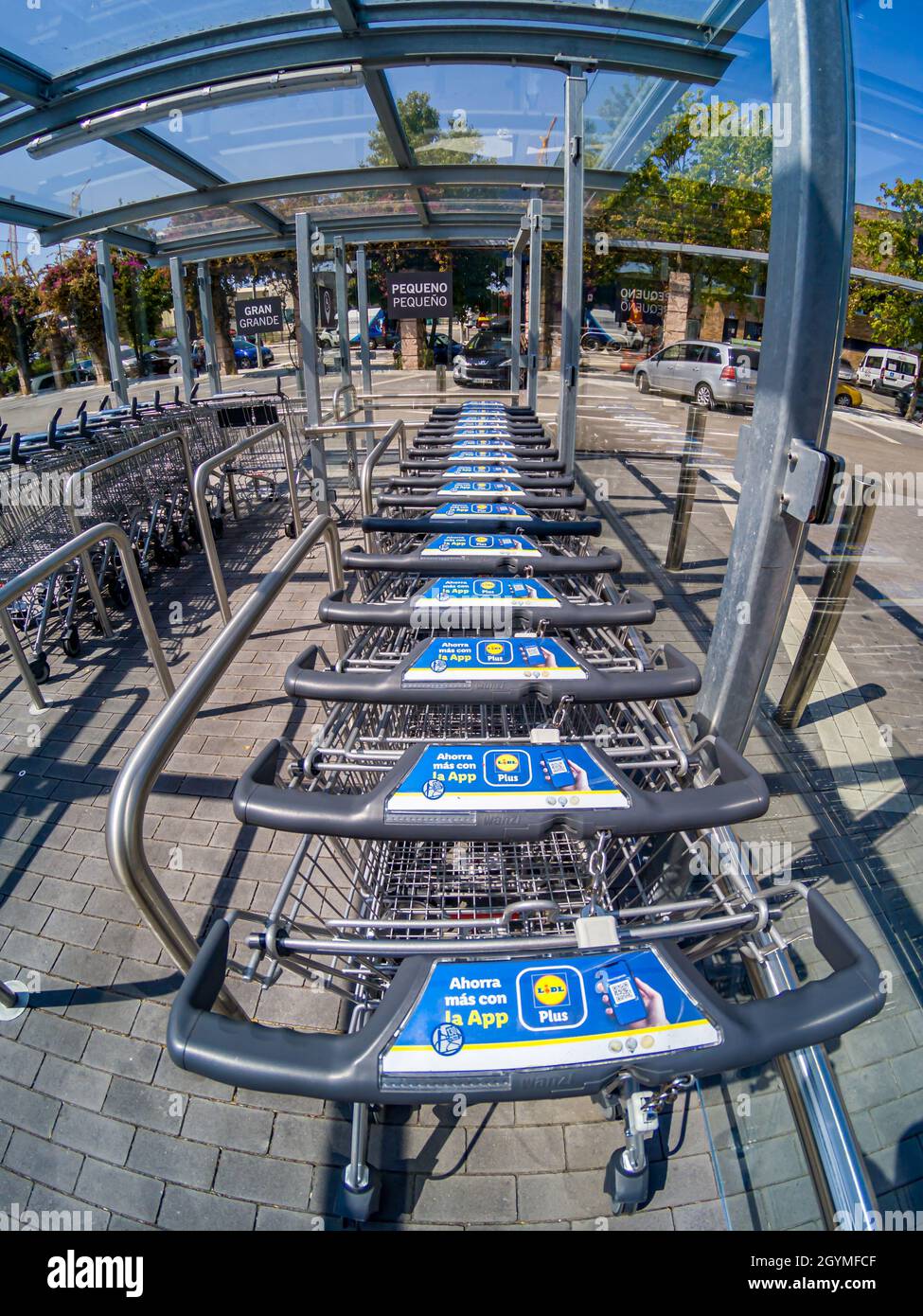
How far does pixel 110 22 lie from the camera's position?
12.3ft

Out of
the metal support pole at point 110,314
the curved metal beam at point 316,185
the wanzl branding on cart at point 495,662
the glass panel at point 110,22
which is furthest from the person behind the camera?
the metal support pole at point 110,314

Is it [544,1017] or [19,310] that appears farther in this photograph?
[19,310]

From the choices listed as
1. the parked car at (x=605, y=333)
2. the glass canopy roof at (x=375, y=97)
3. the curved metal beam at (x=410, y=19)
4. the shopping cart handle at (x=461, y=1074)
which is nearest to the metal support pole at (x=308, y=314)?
the glass canopy roof at (x=375, y=97)

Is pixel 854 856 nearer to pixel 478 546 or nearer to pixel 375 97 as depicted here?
pixel 478 546

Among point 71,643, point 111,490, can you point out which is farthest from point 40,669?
point 111,490

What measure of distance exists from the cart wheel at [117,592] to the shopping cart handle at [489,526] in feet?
10.1

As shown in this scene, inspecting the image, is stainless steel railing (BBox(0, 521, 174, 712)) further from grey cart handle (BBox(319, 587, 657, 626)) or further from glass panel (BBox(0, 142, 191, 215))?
glass panel (BBox(0, 142, 191, 215))

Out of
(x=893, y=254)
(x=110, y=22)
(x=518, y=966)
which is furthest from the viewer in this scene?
(x=110, y=22)

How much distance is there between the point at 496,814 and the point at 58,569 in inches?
125

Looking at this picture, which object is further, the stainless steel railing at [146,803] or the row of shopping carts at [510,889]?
the stainless steel railing at [146,803]

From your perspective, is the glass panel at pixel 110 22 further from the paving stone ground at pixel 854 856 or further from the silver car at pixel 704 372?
the paving stone ground at pixel 854 856

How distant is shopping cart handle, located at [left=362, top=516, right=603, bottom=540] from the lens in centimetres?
286

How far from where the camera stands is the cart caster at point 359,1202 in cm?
157
